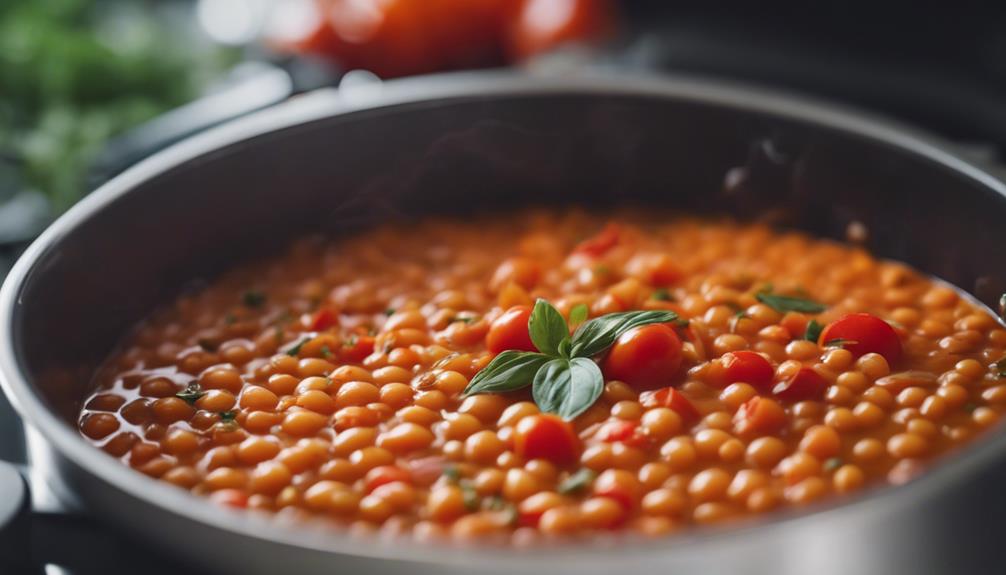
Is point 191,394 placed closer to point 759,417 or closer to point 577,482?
point 577,482

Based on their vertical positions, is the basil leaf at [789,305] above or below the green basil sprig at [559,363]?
above

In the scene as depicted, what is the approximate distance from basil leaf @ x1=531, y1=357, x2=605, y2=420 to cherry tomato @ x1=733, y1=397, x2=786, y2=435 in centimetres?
24

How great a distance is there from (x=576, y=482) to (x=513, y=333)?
38 cm

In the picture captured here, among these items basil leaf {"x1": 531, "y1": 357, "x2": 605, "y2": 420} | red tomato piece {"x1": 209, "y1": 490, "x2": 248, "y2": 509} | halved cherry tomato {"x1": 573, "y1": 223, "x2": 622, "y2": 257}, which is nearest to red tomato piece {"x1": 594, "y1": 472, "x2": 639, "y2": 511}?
basil leaf {"x1": 531, "y1": 357, "x2": 605, "y2": 420}

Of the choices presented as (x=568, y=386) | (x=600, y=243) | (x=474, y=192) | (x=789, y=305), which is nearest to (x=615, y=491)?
(x=568, y=386)

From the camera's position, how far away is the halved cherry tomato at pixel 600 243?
2434 mm

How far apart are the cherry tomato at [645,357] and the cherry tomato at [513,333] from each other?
0.52 ft

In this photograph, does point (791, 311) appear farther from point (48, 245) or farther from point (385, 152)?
point (48, 245)

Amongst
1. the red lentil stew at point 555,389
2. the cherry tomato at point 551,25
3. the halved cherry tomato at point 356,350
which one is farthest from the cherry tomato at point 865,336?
the cherry tomato at point 551,25

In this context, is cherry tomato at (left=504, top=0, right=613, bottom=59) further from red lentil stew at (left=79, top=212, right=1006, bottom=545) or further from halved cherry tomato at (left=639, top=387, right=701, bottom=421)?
halved cherry tomato at (left=639, top=387, right=701, bottom=421)

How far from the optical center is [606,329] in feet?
6.20

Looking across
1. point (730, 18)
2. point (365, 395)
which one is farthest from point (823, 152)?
point (730, 18)

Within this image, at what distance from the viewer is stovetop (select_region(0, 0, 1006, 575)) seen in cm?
325

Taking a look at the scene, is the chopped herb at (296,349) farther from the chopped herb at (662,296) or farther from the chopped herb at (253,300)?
the chopped herb at (662,296)
